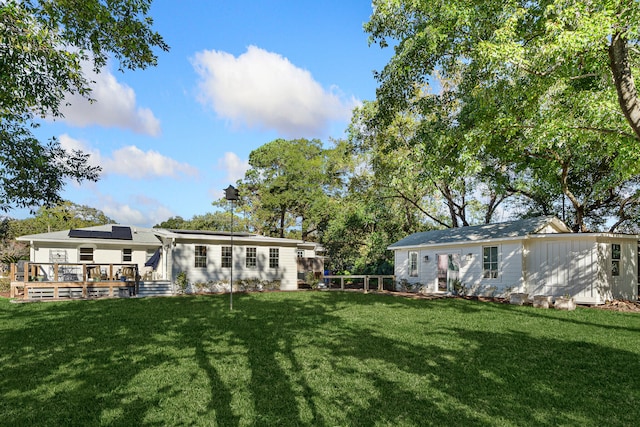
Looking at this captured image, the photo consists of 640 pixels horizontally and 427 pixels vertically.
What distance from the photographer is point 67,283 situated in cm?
1842

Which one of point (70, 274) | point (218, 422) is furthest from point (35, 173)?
point (70, 274)

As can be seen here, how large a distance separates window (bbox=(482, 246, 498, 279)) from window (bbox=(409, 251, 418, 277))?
5000mm

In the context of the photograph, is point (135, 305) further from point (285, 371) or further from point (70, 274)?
point (285, 371)

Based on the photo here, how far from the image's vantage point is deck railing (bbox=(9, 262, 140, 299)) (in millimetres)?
17969

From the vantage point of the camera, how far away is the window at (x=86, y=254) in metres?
24.6

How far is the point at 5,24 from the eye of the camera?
5656mm

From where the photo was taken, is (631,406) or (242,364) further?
(242,364)

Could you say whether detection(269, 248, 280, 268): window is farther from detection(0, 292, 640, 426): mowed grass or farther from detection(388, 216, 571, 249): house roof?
detection(0, 292, 640, 426): mowed grass

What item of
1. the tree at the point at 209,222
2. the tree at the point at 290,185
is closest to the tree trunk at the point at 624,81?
the tree at the point at 290,185

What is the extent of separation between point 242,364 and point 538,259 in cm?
1606

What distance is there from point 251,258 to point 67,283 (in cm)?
927

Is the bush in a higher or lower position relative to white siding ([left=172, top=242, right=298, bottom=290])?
lower

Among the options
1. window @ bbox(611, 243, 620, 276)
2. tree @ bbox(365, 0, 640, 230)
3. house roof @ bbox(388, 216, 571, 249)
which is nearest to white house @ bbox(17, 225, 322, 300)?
house roof @ bbox(388, 216, 571, 249)

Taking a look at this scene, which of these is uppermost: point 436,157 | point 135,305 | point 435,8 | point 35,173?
point 435,8
